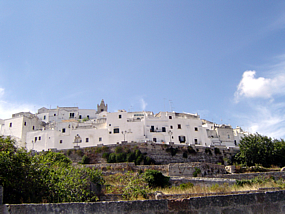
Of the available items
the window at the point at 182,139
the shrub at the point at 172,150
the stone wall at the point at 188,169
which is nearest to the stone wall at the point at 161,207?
the stone wall at the point at 188,169

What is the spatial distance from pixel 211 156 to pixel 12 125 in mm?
39979

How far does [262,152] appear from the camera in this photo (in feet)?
130

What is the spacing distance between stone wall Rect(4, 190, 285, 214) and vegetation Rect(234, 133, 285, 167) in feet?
117

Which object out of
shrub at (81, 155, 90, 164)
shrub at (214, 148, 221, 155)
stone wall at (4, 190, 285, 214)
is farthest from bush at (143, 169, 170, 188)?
shrub at (214, 148, 221, 155)

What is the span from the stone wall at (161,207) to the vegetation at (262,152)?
35648 mm

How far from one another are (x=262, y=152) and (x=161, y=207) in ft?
124

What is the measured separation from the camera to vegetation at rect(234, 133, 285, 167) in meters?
39.2

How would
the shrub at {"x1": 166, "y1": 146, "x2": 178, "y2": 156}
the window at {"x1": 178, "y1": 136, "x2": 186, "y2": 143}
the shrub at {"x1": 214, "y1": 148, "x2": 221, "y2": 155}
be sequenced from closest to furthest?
the shrub at {"x1": 166, "y1": 146, "x2": 178, "y2": 156} → the shrub at {"x1": 214, "y1": 148, "x2": 221, "y2": 155} → the window at {"x1": 178, "y1": 136, "x2": 186, "y2": 143}

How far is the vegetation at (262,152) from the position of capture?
1544 inches

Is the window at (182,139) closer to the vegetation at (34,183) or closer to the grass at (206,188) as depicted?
the grass at (206,188)

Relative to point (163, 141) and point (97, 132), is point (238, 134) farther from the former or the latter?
point (97, 132)

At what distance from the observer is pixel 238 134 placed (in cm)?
5850

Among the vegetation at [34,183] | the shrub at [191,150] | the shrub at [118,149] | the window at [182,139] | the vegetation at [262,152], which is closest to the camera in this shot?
the vegetation at [34,183]

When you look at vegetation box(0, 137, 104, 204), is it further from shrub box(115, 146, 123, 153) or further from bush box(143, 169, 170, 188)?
shrub box(115, 146, 123, 153)
